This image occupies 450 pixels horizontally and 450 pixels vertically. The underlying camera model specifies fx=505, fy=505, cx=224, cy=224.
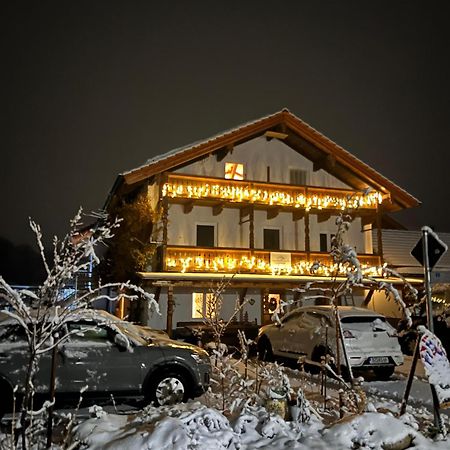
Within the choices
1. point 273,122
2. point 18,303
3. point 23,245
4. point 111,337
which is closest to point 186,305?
point 273,122

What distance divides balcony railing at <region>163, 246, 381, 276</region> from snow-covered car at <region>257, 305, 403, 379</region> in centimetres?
591

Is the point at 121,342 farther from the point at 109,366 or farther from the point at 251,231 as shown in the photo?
the point at 251,231

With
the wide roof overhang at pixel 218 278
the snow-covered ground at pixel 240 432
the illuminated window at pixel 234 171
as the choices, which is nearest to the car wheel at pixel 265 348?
the wide roof overhang at pixel 218 278

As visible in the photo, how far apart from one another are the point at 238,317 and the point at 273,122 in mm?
8823

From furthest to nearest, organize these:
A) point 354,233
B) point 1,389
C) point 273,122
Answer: point 354,233 → point 273,122 → point 1,389

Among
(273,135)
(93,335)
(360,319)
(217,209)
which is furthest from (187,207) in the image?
(93,335)

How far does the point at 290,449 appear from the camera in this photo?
5086mm

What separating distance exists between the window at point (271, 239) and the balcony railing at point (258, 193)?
6.01 feet

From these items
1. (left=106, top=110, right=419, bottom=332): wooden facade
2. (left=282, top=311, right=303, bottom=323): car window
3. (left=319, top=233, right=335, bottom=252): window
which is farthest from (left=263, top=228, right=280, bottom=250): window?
(left=282, top=311, right=303, bottom=323): car window

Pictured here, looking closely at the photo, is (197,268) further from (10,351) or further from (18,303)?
(18,303)

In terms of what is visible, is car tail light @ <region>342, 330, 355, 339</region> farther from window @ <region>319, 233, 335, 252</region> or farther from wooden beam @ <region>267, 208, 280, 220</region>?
window @ <region>319, 233, 335, 252</region>

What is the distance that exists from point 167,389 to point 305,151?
17920 mm

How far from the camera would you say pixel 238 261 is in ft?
67.6

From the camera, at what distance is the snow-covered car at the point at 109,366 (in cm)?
788
